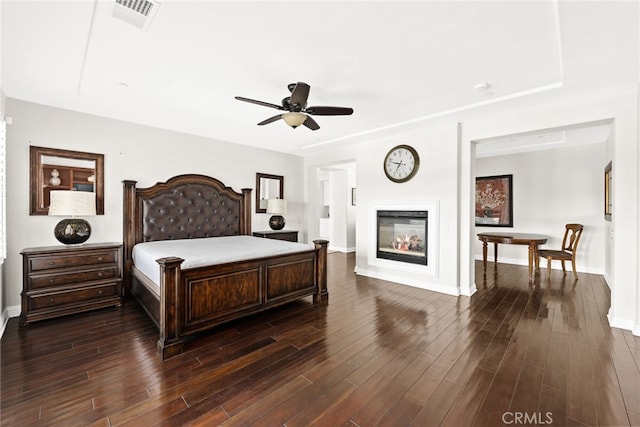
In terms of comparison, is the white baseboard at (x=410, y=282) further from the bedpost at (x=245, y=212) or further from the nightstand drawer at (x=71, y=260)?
the nightstand drawer at (x=71, y=260)

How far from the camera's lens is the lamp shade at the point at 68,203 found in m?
3.17

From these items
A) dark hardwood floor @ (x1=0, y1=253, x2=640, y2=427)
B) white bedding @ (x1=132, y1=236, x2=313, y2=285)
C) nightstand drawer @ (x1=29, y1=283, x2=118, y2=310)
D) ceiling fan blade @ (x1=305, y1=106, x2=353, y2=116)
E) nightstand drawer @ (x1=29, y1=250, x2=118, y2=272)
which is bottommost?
dark hardwood floor @ (x1=0, y1=253, x2=640, y2=427)

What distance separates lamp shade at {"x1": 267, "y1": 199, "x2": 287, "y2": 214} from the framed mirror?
188 mm

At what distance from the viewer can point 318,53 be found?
7.54 feet

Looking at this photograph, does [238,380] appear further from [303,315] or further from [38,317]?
[38,317]

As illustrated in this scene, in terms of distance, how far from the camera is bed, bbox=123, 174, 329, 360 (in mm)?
2480

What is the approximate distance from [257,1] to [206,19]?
421mm

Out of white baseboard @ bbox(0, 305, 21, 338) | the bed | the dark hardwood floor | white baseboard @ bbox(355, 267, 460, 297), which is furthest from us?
white baseboard @ bbox(355, 267, 460, 297)

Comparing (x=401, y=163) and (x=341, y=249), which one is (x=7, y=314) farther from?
(x=341, y=249)

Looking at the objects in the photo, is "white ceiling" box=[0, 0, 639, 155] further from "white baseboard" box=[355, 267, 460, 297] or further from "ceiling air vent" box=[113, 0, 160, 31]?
"white baseboard" box=[355, 267, 460, 297]

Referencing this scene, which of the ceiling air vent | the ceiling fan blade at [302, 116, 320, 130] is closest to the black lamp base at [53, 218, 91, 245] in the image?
the ceiling air vent

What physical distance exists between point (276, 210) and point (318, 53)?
11.9ft

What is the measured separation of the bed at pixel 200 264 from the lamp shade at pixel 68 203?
73 centimetres

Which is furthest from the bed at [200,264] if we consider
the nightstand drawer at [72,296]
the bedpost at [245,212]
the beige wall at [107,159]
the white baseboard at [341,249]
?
the white baseboard at [341,249]
